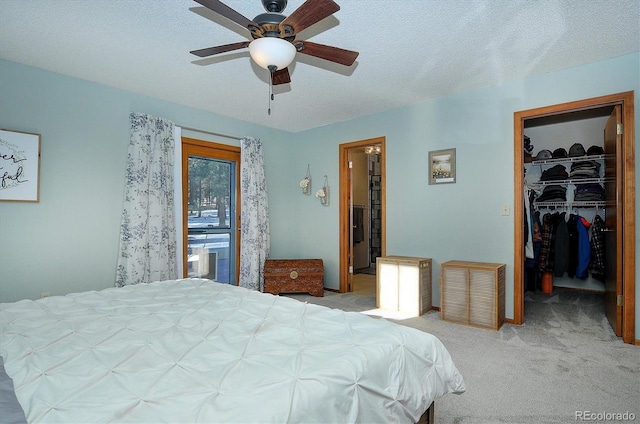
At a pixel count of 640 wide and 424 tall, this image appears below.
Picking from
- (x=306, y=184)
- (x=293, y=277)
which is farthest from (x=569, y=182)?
(x=293, y=277)

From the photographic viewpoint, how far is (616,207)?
3041 millimetres

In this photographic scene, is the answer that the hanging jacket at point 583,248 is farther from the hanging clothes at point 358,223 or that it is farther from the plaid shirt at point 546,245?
the hanging clothes at point 358,223

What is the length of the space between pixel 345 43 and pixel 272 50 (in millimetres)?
1027

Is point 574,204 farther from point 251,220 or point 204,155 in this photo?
point 204,155

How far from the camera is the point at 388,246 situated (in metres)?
4.43

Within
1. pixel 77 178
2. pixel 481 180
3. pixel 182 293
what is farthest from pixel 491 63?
pixel 77 178

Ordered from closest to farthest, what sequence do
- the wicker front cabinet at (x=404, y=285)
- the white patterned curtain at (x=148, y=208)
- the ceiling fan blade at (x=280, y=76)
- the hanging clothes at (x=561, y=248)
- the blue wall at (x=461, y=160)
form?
the ceiling fan blade at (x=280, y=76) < the blue wall at (x=461, y=160) < the white patterned curtain at (x=148, y=208) < the wicker front cabinet at (x=404, y=285) < the hanging clothes at (x=561, y=248)

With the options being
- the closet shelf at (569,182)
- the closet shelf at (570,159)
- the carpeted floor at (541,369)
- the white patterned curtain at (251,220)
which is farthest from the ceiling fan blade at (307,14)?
the closet shelf at (570,159)

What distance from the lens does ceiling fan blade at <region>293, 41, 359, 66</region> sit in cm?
205

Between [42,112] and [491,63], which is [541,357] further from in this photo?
[42,112]

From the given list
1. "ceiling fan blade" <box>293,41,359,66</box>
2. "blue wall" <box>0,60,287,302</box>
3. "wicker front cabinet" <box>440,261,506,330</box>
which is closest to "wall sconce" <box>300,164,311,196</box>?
"blue wall" <box>0,60,287,302</box>

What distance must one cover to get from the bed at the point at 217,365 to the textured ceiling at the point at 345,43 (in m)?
1.98

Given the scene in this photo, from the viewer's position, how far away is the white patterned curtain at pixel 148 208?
3.64m

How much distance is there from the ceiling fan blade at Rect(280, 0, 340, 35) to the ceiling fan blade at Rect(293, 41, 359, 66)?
0.16 m
